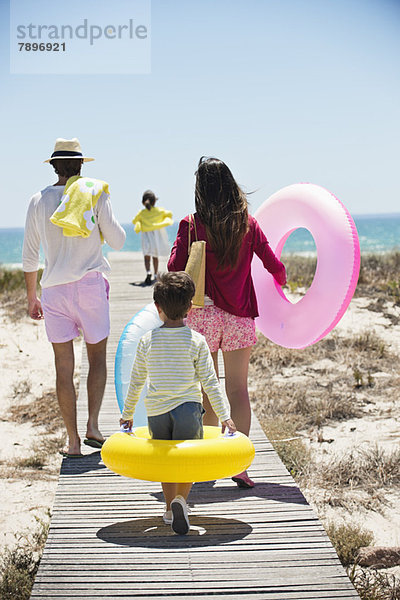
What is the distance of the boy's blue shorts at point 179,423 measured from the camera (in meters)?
3.21

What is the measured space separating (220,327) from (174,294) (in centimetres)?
67

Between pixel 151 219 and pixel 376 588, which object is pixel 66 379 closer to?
pixel 376 588

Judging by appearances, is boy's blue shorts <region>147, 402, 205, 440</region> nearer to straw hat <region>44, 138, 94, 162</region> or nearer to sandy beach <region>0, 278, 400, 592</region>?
sandy beach <region>0, 278, 400, 592</region>

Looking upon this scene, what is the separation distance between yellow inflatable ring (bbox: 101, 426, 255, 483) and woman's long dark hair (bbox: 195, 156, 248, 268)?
41.0 inches

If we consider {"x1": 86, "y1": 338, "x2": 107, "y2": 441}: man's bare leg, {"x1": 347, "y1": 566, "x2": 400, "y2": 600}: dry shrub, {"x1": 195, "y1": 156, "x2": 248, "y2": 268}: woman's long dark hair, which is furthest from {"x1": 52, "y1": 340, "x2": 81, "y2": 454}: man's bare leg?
{"x1": 347, "y1": 566, "x2": 400, "y2": 600}: dry shrub

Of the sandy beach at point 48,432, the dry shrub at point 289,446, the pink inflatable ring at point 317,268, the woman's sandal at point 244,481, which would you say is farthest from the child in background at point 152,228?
the woman's sandal at point 244,481

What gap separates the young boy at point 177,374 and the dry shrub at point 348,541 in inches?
51.0

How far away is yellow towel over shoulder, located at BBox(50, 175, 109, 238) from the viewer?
3.93 m

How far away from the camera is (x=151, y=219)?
12.1 meters

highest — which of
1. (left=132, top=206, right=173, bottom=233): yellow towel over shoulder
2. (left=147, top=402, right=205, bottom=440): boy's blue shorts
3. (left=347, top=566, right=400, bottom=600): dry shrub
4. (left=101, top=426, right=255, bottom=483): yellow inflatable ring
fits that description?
(left=132, top=206, right=173, bottom=233): yellow towel over shoulder

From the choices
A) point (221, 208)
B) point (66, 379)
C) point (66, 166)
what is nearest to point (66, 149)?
point (66, 166)

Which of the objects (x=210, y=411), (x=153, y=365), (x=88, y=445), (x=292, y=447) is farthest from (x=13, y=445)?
(x=153, y=365)

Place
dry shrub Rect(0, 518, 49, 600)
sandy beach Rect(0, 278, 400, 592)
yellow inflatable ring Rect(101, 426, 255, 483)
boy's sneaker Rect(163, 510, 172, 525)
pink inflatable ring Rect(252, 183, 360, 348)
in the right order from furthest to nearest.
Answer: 1. sandy beach Rect(0, 278, 400, 592)
2. pink inflatable ring Rect(252, 183, 360, 348)
3. dry shrub Rect(0, 518, 49, 600)
4. boy's sneaker Rect(163, 510, 172, 525)
5. yellow inflatable ring Rect(101, 426, 255, 483)

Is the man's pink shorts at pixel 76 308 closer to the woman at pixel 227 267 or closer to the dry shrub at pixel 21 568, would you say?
the woman at pixel 227 267
